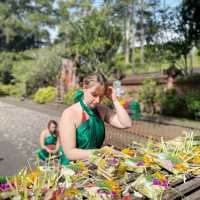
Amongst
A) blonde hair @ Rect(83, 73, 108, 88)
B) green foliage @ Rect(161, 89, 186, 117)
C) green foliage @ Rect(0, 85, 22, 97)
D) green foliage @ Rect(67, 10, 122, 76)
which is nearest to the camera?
blonde hair @ Rect(83, 73, 108, 88)

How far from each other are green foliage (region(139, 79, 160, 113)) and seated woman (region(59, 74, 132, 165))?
1474 cm

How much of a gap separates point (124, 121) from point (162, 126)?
9.73 m

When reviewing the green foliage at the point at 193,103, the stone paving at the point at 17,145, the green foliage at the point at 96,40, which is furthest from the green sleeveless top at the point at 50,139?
the green foliage at the point at 96,40

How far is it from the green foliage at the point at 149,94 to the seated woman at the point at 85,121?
48.3 ft

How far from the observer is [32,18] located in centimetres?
5728

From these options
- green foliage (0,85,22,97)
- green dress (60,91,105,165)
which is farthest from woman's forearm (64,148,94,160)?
green foliage (0,85,22,97)

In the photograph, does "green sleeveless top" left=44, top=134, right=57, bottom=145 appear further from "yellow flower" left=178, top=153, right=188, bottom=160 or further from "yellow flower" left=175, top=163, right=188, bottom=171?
"yellow flower" left=175, top=163, right=188, bottom=171

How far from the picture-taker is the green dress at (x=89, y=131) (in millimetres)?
3012

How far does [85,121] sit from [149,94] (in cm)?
1523

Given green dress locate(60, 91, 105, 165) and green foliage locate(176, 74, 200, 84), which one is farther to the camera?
green foliage locate(176, 74, 200, 84)

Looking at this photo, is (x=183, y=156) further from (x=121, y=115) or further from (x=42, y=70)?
(x=42, y=70)

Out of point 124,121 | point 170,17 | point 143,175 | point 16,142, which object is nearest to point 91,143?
point 124,121

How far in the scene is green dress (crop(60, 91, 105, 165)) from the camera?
3.01 meters

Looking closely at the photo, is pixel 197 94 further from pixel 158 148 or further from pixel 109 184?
pixel 109 184
